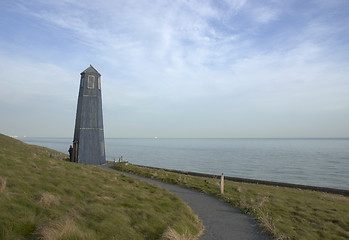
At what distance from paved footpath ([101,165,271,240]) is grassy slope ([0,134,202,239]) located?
599 millimetres

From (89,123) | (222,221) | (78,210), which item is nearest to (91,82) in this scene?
(89,123)

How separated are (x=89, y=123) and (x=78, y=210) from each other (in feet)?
57.4

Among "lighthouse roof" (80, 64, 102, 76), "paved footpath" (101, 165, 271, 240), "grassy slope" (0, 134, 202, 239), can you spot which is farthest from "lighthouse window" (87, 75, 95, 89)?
"paved footpath" (101, 165, 271, 240)

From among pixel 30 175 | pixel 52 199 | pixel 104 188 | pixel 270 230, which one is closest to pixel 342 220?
pixel 270 230

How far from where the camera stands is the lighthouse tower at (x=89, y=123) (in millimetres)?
24203

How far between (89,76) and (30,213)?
65.3 feet

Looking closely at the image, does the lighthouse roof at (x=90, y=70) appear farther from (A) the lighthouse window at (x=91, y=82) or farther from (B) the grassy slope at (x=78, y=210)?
(B) the grassy slope at (x=78, y=210)

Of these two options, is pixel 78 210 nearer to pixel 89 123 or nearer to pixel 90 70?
pixel 89 123

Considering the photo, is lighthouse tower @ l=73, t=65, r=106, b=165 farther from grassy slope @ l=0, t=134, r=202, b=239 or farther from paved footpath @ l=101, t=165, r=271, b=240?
paved footpath @ l=101, t=165, r=271, b=240

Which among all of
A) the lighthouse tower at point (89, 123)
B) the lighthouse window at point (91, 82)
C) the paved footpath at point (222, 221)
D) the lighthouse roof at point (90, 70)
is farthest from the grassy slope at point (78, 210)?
the lighthouse roof at point (90, 70)

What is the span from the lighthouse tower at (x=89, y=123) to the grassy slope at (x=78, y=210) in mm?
11030

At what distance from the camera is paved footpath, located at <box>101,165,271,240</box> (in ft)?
26.7

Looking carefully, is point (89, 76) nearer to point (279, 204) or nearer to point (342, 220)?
point (279, 204)

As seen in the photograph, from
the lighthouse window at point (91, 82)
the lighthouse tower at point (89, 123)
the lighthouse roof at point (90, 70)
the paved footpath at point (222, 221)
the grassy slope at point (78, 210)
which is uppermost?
the lighthouse roof at point (90, 70)
